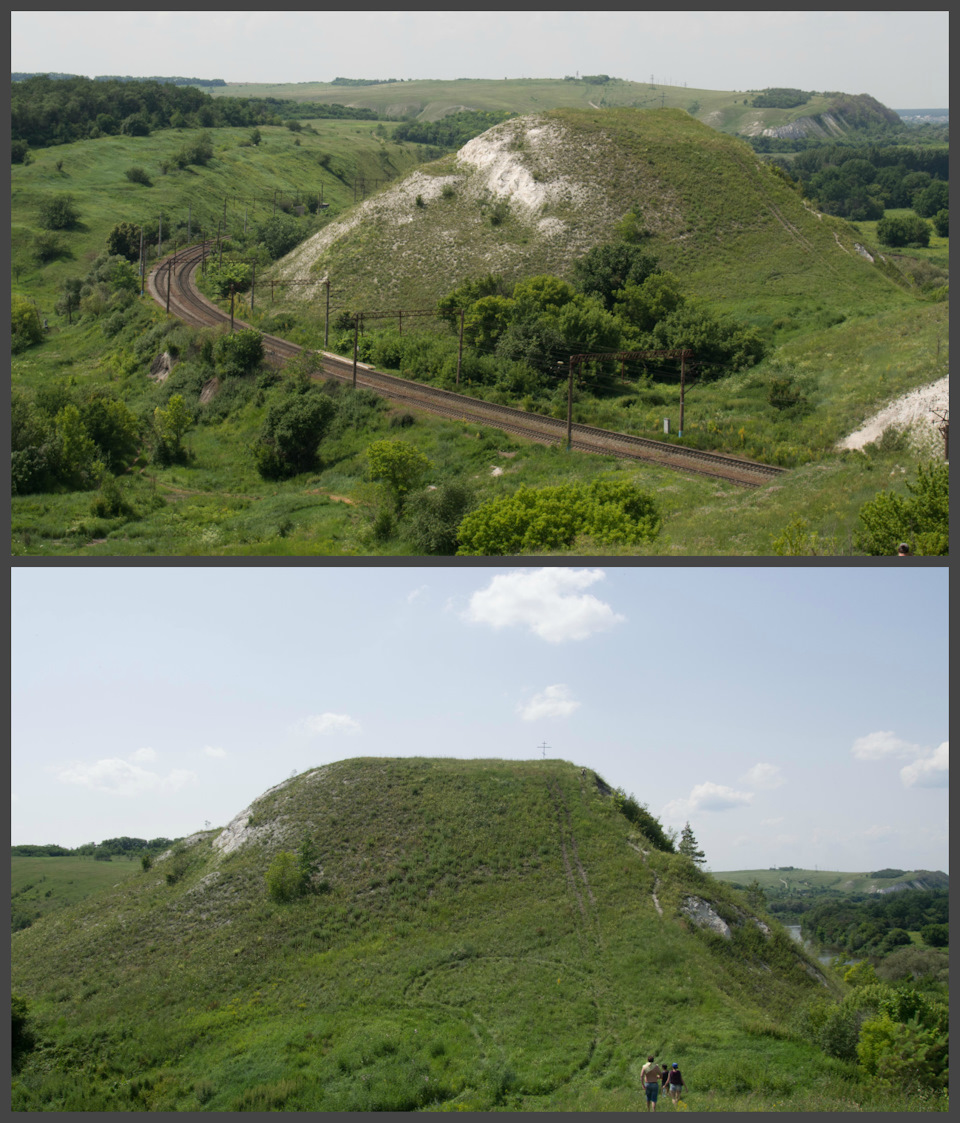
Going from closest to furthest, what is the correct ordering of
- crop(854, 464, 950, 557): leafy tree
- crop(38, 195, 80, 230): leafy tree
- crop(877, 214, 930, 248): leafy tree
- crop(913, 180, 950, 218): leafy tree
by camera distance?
crop(854, 464, 950, 557): leafy tree → crop(877, 214, 930, 248): leafy tree → crop(38, 195, 80, 230): leafy tree → crop(913, 180, 950, 218): leafy tree

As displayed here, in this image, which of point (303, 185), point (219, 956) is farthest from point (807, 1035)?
point (303, 185)

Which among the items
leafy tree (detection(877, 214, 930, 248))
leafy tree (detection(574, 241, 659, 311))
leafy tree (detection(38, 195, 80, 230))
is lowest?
leafy tree (detection(574, 241, 659, 311))

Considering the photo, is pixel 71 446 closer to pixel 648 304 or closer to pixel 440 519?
pixel 440 519

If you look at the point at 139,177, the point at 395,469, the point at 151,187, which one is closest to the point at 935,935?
the point at 395,469

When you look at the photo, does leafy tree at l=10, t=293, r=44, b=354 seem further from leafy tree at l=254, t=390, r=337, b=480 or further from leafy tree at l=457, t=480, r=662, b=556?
leafy tree at l=457, t=480, r=662, b=556

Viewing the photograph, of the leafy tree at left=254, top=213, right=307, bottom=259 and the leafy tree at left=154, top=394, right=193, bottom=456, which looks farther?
the leafy tree at left=254, top=213, right=307, bottom=259

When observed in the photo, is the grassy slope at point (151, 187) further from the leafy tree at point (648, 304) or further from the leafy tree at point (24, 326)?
the leafy tree at point (648, 304)

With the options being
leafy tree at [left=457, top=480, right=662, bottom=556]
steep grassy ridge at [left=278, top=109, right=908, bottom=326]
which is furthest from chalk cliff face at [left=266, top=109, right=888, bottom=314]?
leafy tree at [left=457, top=480, right=662, bottom=556]
